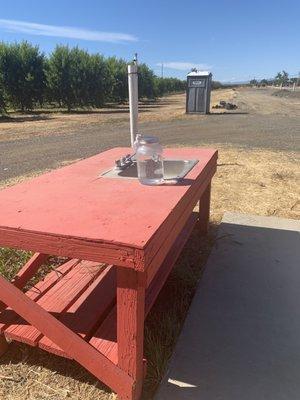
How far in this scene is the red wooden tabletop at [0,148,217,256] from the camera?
4.56 ft

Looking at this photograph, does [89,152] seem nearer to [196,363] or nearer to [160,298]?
[160,298]

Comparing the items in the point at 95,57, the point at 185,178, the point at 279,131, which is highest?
the point at 95,57

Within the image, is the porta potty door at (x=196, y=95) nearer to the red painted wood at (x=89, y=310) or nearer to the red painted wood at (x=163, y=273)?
the red painted wood at (x=163, y=273)

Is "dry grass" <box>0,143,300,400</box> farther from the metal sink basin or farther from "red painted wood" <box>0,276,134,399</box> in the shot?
the metal sink basin

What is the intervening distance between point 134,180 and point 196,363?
107cm

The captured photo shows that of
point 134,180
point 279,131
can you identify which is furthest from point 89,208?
point 279,131

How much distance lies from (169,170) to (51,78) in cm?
2394

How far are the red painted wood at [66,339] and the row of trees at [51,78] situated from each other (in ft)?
72.0

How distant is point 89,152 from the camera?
828cm

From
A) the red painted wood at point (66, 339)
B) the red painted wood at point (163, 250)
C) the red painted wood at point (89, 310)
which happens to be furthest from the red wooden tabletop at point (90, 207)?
the red painted wood at point (89, 310)

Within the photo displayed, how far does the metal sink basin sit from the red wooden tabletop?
0.24 ft

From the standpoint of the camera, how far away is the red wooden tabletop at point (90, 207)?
139 centimetres

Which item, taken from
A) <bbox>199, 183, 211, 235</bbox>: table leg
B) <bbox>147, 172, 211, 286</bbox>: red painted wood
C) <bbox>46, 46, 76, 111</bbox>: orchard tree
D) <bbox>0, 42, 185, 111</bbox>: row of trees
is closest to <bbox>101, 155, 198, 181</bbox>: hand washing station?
<bbox>147, 172, 211, 286</bbox>: red painted wood

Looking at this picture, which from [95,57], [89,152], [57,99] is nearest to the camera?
[89,152]
